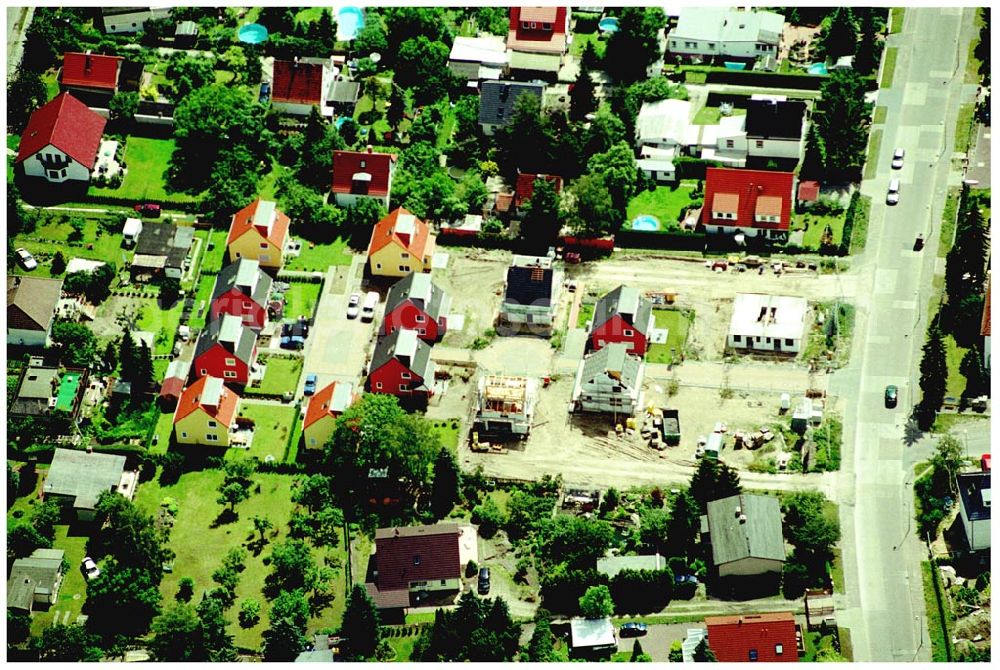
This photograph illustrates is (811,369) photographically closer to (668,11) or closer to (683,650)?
(683,650)

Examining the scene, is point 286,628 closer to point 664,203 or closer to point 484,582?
point 484,582

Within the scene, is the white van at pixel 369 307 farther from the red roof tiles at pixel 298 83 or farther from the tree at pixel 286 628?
the tree at pixel 286 628

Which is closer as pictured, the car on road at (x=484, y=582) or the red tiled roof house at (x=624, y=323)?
the car on road at (x=484, y=582)

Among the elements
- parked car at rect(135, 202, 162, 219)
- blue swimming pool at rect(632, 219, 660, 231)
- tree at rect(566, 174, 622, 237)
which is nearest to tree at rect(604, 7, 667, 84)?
blue swimming pool at rect(632, 219, 660, 231)

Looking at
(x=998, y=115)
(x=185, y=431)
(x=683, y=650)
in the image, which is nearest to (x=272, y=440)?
(x=185, y=431)

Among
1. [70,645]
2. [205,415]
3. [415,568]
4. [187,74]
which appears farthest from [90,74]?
[415,568]

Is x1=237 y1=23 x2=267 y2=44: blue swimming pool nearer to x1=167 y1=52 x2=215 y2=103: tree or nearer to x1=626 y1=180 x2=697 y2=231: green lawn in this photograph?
x1=167 y1=52 x2=215 y2=103: tree

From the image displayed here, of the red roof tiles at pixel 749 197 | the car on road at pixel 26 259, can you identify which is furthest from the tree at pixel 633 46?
the car on road at pixel 26 259
